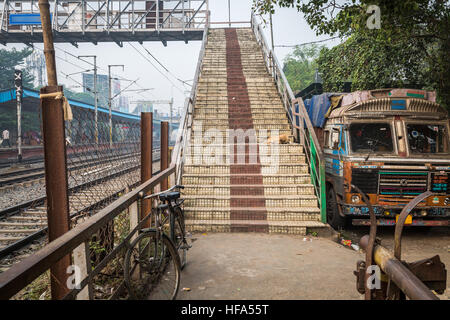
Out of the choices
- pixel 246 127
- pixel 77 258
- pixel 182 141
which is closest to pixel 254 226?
pixel 182 141

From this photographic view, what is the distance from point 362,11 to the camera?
567 centimetres

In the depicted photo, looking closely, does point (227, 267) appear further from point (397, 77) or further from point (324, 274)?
point (397, 77)

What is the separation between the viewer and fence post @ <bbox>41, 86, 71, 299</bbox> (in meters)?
2.45

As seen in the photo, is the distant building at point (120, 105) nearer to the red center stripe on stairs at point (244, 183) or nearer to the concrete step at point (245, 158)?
the red center stripe on stairs at point (244, 183)

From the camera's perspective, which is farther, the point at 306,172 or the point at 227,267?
the point at 306,172

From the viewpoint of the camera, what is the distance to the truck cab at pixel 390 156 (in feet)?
19.1

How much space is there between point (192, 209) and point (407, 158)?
165 inches

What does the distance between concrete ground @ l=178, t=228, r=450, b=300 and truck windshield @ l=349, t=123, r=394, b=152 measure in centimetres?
181

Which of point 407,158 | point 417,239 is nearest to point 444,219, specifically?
point 417,239

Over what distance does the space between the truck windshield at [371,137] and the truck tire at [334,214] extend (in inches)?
45.2

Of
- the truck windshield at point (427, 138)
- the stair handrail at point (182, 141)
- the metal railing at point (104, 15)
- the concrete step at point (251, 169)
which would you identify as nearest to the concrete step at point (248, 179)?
the concrete step at point (251, 169)

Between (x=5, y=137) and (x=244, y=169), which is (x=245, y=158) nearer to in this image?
(x=244, y=169)

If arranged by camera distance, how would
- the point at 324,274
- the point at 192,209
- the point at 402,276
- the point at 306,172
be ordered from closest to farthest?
the point at 402,276 → the point at 324,274 → the point at 192,209 → the point at 306,172

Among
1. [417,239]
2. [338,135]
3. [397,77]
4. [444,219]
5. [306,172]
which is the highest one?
[397,77]
